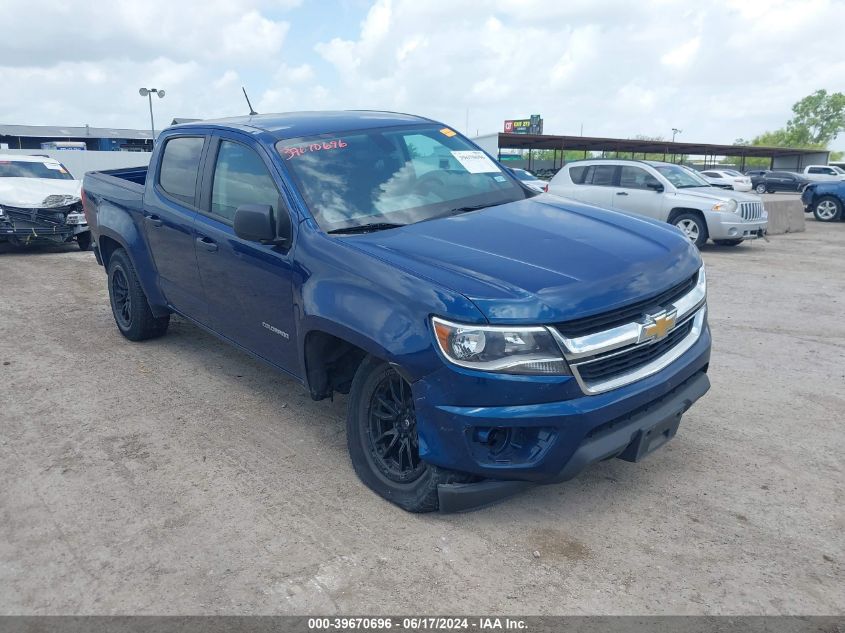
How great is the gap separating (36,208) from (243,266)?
9297 mm

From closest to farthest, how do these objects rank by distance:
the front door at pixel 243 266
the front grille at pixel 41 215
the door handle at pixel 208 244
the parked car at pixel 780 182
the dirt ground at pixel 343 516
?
the dirt ground at pixel 343 516 → the front door at pixel 243 266 → the door handle at pixel 208 244 → the front grille at pixel 41 215 → the parked car at pixel 780 182

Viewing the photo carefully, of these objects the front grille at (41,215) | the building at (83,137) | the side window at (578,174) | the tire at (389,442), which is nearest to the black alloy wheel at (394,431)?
the tire at (389,442)

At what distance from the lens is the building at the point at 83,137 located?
57.8 meters

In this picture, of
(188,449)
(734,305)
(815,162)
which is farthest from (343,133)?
(815,162)

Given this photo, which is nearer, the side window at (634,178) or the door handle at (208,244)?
the door handle at (208,244)

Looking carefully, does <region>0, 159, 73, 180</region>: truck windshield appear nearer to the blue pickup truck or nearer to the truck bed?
the truck bed

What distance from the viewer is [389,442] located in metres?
3.49

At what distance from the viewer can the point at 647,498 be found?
3465mm

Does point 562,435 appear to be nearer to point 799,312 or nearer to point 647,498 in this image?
point 647,498

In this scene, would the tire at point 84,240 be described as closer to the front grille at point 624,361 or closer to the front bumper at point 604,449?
the front bumper at point 604,449

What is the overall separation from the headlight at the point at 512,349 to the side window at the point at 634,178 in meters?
11.0

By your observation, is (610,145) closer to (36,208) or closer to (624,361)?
(36,208)

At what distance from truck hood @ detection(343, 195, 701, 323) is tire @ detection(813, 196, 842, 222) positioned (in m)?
18.6

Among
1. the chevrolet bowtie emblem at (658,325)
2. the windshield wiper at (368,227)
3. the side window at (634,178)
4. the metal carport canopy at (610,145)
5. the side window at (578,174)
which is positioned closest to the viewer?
the chevrolet bowtie emblem at (658,325)
